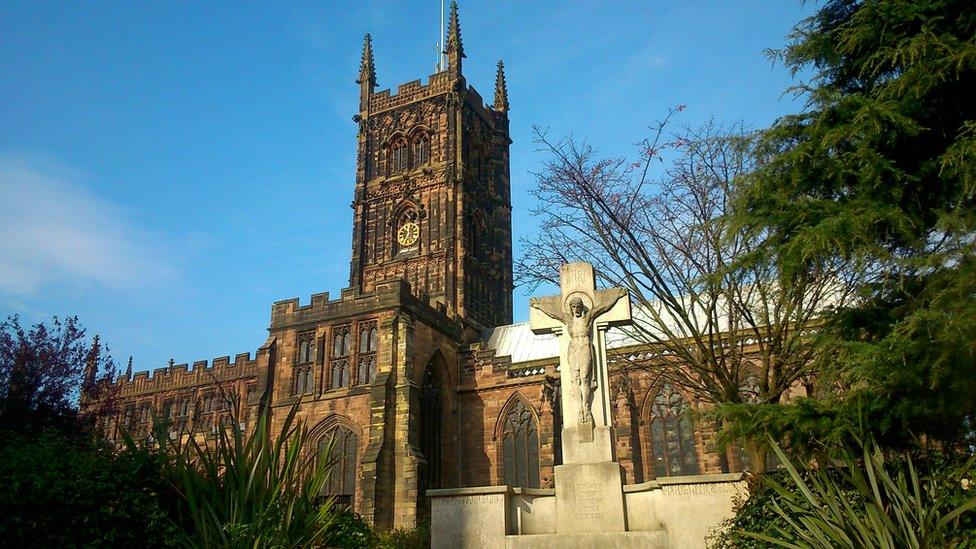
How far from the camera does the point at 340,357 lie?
1110 inches

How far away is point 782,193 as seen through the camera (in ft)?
30.5

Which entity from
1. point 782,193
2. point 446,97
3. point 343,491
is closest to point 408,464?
point 343,491

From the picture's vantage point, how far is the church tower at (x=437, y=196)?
37.6 m

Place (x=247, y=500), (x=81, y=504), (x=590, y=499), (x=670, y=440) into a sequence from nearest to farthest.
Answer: (x=247, y=500)
(x=81, y=504)
(x=590, y=499)
(x=670, y=440)

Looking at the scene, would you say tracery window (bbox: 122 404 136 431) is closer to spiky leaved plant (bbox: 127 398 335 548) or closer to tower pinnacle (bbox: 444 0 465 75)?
tower pinnacle (bbox: 444 0 465 75)

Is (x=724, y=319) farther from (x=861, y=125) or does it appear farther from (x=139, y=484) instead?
(x=139, y=484)

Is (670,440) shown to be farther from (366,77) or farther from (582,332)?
(366,77)

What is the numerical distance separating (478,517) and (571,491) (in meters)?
1.34

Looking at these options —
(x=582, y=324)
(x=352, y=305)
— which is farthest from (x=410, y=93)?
(x=582, y=324)

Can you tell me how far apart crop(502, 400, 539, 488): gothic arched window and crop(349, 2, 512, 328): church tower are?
7297 millimetres

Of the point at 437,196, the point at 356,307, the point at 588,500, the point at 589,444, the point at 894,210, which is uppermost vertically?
the point at 437,196

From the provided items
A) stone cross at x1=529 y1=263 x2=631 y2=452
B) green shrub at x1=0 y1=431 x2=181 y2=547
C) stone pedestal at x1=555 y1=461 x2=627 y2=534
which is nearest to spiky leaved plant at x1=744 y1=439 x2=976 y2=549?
stone pedestal at x1=555 y1=461 x2=627 y2=534

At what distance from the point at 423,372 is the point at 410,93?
20.3m

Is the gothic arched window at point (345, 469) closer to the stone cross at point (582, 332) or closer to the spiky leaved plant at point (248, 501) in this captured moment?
the stone cross at point (582, 332)
